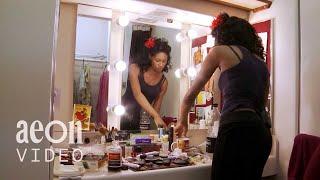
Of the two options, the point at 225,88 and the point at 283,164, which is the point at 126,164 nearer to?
the point at 225,88

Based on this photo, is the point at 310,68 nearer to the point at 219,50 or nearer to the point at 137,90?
the point at 219,50

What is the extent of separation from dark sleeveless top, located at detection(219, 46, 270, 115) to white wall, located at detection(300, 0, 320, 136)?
0.41 m

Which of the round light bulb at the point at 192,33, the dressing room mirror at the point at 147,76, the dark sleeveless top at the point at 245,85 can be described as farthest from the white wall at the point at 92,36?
the dark sleeveless top at the point at 245,85

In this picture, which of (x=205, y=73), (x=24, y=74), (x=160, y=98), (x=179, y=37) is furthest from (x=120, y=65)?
(x=24, y=74)

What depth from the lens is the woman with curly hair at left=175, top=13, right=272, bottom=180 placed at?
3.66ft

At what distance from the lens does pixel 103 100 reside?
5.29 ft

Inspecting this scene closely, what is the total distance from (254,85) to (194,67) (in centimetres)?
73

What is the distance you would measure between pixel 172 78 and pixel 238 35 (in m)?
0.64

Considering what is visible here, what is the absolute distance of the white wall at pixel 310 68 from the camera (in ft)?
4.74

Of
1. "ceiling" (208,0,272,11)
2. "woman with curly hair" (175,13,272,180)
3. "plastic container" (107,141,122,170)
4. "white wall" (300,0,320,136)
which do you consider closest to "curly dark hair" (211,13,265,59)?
"woman with curly hair" (175,13,272,180)

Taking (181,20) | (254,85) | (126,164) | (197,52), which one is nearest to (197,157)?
(126,164)

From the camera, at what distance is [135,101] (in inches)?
66.6

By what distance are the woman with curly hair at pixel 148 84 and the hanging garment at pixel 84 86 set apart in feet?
0.64

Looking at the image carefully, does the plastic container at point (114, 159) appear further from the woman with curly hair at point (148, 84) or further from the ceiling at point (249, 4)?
the ceiling at point (249, 4)
